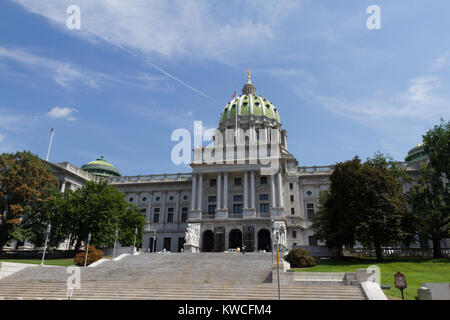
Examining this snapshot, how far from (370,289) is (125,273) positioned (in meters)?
21.9

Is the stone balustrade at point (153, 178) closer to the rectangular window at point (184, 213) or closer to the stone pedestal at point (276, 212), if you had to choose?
the rectangular window at point (184, 213)

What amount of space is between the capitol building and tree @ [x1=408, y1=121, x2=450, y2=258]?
58.4 ft

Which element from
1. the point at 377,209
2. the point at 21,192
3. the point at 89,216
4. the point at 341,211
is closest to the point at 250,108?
the point at 341,211

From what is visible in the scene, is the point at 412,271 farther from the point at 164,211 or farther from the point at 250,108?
the point at 250,108

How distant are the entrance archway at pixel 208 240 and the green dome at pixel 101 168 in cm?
4521

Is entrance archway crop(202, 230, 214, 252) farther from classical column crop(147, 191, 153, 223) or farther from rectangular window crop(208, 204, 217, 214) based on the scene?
classical column crop(147, 191, 153, 223)

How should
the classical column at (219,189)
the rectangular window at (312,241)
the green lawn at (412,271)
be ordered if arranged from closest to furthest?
the green lawn at (412,271)
the classical column at (219,189)
the rectangular window at (312,241)

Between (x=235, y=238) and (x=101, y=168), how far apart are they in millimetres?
51944

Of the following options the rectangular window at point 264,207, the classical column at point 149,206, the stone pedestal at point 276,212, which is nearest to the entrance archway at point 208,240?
the rectangular window at point 264,207

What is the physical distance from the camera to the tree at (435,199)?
38.3 m

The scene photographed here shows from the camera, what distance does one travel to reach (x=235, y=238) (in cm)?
5584
